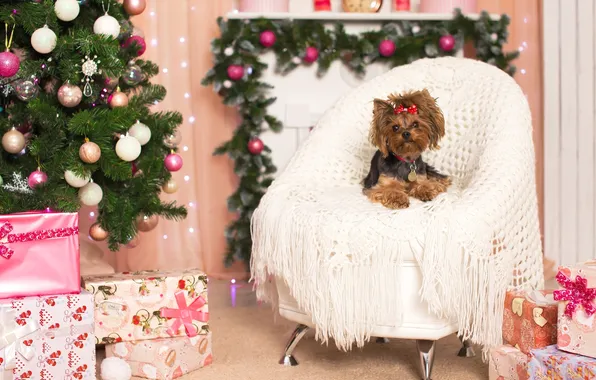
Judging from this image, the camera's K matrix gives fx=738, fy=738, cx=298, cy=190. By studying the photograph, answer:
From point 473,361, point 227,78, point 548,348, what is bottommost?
point 473,361

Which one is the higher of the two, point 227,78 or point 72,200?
point 227,78

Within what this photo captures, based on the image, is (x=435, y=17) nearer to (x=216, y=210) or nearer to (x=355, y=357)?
(x=216, y=210)

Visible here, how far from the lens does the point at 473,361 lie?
8.25 ft

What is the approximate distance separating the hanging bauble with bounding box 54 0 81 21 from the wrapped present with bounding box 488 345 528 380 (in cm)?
172

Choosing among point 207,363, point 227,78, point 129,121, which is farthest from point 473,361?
point 227,78

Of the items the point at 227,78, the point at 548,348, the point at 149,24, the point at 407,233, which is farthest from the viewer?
the point at 149,24

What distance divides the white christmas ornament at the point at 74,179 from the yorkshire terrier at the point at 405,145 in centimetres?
96

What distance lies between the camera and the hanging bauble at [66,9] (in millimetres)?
2430

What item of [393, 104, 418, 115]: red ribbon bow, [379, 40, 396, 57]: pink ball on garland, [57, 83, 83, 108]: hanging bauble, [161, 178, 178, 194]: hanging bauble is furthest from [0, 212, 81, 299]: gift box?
[379, 40, 396, 57]: pink ball on garland

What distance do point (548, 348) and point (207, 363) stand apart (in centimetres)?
113

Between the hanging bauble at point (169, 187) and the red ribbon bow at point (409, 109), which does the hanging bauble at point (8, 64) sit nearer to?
the hanging bauble at point (169, 187)

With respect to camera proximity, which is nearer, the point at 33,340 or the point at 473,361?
the point at 33,340

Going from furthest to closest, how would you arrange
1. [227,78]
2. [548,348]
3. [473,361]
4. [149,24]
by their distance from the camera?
[149,24]
[227,78]
[473,361]
[548,348]

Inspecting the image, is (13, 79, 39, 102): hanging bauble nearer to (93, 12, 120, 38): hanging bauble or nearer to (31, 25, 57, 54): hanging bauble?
(31, 25, 57, 54): hanging bauble
